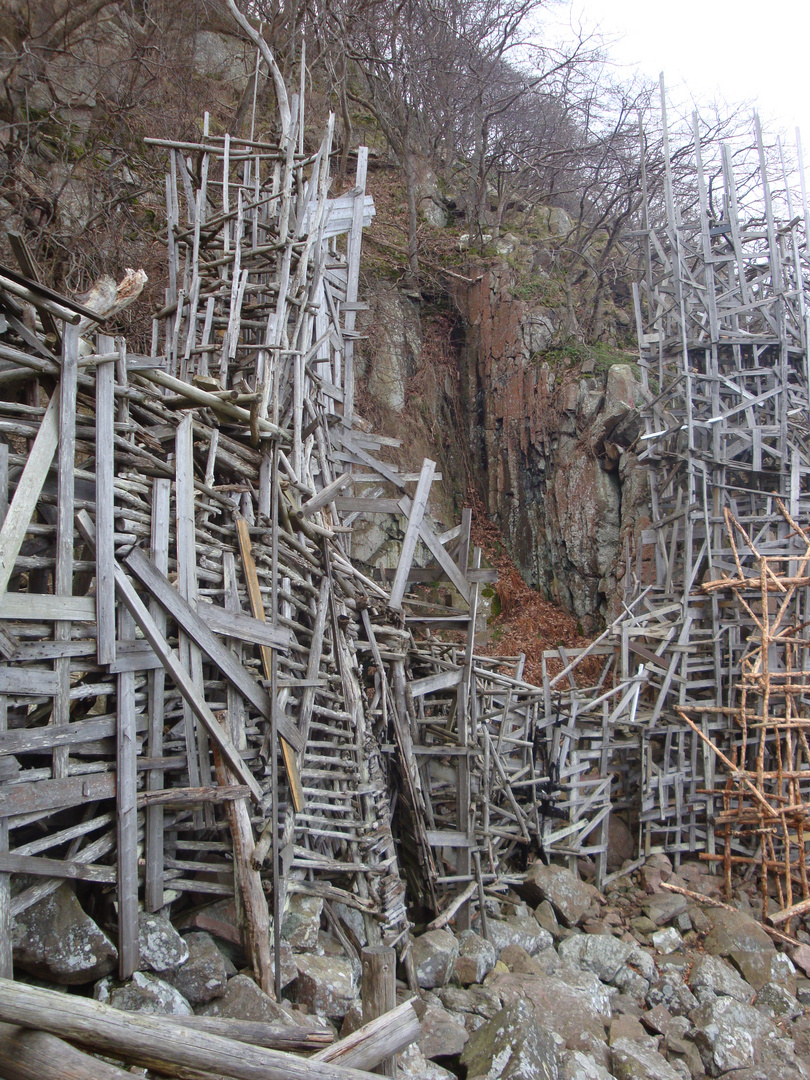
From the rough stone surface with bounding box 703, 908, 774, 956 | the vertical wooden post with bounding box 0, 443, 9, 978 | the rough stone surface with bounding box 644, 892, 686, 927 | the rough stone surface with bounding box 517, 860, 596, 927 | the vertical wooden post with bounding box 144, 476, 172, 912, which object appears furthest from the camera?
the rough stone surface with bounding box 644, 892, 686, 927

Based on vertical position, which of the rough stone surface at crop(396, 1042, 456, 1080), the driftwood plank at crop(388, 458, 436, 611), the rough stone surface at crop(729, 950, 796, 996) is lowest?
the rough stone surface at crop(729, 950, 796, 996)

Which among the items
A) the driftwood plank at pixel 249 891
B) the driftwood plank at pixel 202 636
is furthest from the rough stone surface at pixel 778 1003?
the driftwood plank at pixel 202 636

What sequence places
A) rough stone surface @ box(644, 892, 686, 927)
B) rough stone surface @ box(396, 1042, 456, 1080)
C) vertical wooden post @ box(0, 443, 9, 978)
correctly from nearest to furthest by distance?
1. vertical wooden post @ box(0, 443, 9, 978)
2. rough stone surface @ box(396, 1042, 456, 1080)
3. rough stone surface @ box(644, 892, 686, 927)

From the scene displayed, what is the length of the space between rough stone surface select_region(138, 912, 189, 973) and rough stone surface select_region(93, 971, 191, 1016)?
86mm

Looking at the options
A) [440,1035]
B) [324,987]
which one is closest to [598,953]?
[440,1035]

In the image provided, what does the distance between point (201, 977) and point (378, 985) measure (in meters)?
1.72

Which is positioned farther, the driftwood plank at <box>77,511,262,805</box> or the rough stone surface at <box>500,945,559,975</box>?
the rough stone surface at <box>500,945,559,975</box>

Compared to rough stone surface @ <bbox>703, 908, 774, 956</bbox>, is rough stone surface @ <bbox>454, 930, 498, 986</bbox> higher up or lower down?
higher up

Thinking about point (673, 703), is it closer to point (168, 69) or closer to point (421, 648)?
point (421, 648)

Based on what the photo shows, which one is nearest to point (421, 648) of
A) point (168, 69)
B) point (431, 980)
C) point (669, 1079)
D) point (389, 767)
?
point (389, 767)

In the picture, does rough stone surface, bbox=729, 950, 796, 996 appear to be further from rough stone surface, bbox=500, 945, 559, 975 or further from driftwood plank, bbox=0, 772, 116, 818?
driftwood plank, bbox=0, 772, 116, 818

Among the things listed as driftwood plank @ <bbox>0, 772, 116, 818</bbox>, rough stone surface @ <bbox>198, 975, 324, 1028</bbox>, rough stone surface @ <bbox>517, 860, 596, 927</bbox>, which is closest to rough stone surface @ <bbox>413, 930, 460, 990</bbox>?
rough stone surface @ <bbox>517, 860, 596, 927</bbox>

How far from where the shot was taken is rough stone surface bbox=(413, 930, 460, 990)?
801 cm

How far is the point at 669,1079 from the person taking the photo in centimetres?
715
